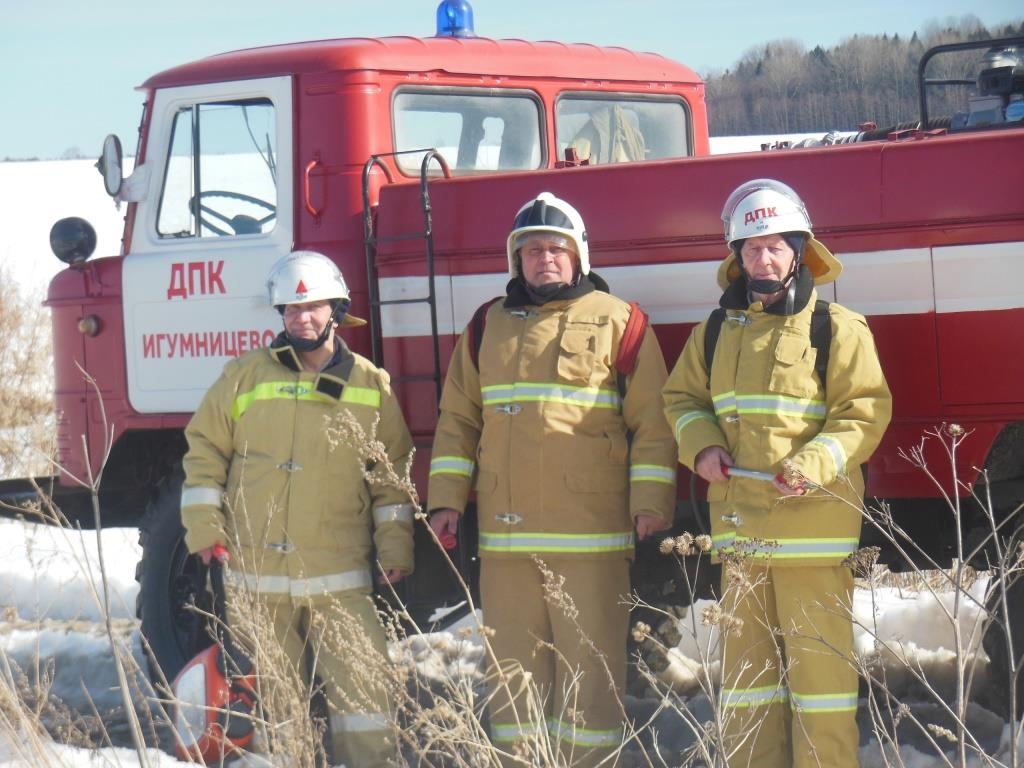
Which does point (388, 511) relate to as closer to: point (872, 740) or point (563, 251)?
point (563, 251)

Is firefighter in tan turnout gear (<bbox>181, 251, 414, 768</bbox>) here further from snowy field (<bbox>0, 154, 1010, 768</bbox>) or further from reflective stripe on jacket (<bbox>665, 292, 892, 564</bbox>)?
reflective stripe on jacket (<bbox>665, 292, 892, 564</bbox>)

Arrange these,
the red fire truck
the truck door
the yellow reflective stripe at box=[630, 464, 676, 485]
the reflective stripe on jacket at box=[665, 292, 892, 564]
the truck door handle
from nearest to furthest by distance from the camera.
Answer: the reflective stripe on jacket at box=[665, 292, 892, 564] < the red fire truck < the yellow reflective stripe at box=[630, 464, 676, 485] < the truck door handle < the truck door

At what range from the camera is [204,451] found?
4539 mm

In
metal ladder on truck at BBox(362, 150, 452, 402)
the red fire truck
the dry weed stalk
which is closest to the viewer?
the red fire truck

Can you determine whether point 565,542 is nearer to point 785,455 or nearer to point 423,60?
point 785,455

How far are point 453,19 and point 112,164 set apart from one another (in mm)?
1531

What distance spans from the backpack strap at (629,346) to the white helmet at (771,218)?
37 centimetres

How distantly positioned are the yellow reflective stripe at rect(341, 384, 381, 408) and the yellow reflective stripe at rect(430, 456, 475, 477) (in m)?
0.32

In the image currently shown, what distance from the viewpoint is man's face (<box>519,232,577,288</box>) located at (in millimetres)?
4180

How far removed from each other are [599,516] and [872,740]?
4.38 ft

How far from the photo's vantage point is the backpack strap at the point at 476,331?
4.37 metres

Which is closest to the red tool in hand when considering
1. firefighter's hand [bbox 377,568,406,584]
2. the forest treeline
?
firefighter's hand [bbox 377,568,406,584]

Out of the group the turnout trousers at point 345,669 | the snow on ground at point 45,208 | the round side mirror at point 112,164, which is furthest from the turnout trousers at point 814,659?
the snow on ground at point 45,208

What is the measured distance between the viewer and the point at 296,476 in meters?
4.43
